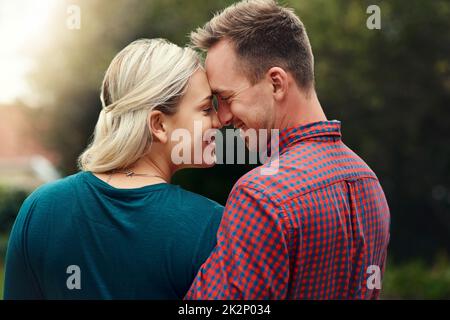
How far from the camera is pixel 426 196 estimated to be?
31.0 feet

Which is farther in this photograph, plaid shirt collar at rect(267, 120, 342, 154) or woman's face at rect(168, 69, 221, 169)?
woman's face at rect(168, 69, 221, 169)

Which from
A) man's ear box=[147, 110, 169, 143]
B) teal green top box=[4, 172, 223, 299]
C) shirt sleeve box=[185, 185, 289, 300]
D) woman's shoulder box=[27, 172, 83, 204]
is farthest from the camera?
man's ear box=[147, 110, 169, 143]

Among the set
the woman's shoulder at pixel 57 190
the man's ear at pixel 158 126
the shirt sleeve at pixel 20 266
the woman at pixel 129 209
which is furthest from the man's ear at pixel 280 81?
the shirt sleeve at pixel 20 266

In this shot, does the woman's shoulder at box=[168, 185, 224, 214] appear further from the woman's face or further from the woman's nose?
the woman's nose

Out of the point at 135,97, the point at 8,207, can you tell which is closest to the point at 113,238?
the point at 135,97

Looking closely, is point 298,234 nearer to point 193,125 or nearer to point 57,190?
point 193,125

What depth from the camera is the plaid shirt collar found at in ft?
7.21

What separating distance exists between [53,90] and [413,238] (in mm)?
6678

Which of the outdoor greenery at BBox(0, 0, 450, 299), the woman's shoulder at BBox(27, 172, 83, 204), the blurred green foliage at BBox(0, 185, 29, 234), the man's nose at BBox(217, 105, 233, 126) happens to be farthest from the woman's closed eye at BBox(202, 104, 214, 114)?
the blurred green foliage at BBox(0, 185, 29, 234)

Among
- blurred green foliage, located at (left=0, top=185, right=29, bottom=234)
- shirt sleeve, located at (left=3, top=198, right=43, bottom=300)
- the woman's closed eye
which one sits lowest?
blurred green foliage, located at (left=0, top=185, right=29, bottom=234)

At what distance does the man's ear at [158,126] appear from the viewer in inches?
88.2

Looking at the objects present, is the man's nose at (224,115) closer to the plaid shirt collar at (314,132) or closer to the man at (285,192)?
the man at (285,192)

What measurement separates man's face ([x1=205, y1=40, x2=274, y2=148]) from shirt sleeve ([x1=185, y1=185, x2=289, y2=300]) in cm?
55

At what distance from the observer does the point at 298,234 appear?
1.91 metres
